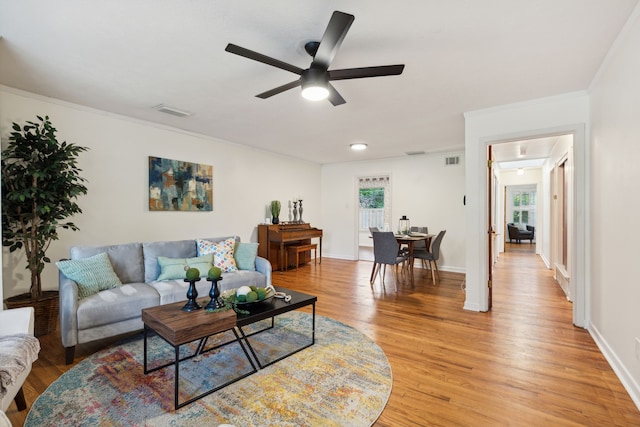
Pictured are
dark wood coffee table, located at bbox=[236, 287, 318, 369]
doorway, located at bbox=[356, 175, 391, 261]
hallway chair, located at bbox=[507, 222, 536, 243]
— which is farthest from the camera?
hallway chair, located at bbox=[507, 222, 536, 243]

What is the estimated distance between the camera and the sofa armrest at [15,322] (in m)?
1.86

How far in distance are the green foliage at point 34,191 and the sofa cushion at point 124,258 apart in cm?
33

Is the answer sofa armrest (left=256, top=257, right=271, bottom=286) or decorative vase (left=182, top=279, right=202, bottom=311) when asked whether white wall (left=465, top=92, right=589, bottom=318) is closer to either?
sofa armrest (left=256, top=257, right=271, bottom=286)

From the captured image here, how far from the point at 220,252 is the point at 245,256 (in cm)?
32

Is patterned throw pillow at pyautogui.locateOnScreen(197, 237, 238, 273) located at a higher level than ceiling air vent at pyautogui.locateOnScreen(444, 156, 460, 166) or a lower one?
lower

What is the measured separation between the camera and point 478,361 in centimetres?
246

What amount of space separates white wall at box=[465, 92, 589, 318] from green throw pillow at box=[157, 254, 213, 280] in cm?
316

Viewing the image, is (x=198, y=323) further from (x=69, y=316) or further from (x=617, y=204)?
(x=617, y=204)

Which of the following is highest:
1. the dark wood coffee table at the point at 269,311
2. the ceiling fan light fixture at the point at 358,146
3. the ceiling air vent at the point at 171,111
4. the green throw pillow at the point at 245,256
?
the ceiling air vent at the point at 171,111

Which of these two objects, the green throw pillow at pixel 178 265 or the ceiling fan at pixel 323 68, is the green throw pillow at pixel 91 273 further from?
the ceiling fan at pixel 323 68

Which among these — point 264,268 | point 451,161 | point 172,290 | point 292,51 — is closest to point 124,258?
point 172,290

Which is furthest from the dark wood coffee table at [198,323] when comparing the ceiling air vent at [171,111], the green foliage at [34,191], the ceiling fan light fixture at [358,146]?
Answer: the ceiling fan light fixture at [358,146]

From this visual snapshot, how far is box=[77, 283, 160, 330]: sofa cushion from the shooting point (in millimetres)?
2498

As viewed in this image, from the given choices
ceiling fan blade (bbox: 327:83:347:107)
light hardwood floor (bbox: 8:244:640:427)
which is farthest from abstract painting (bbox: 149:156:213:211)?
ceiling fan blade (bbox: 327:83:347:107)
